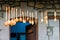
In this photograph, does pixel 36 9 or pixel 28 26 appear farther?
pixel 28 26

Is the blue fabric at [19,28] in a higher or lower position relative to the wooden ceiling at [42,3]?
lower

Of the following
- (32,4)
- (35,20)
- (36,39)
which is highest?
(32,4)

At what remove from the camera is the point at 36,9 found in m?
4.92

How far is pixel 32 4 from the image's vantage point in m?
4.91

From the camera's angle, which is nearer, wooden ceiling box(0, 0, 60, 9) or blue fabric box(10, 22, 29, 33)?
wooden ceiling box(0, 0, 60, 9)

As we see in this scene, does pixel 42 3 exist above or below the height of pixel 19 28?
above

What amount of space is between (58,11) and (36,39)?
0.76 meters

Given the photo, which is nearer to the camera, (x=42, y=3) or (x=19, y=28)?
(x=42, y=3)

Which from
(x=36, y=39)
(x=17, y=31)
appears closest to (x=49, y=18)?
(x=36, y=39)

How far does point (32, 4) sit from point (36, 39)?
2.45ft

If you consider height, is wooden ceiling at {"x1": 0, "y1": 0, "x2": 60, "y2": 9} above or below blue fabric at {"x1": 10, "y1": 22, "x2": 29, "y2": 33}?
above

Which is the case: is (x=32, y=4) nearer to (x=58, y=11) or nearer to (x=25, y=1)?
(x=25, y=1)

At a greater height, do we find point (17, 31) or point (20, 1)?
point (20, 1)

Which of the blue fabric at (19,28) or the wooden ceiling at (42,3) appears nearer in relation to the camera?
the wooden ceiling at (42,3)
